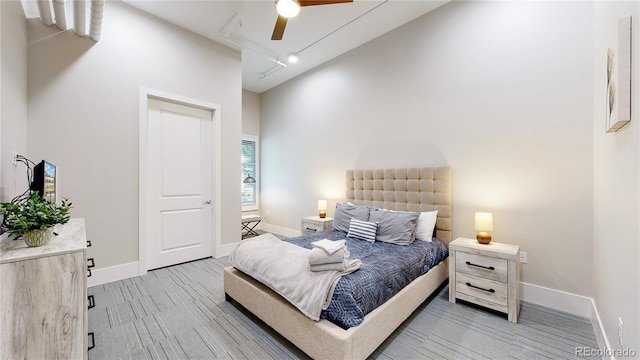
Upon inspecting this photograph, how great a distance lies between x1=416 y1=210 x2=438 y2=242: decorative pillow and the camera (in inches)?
114

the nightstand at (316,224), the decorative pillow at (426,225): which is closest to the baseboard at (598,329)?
the decorative pillow at (426,225)

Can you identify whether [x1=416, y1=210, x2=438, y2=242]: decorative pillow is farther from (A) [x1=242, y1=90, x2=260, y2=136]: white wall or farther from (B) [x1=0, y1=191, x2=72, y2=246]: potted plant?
(A) [x1=242, y1=90, x2=260, y2=136]: white wall

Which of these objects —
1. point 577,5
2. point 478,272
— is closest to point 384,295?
point 478,272

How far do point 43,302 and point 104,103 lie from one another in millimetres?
2567

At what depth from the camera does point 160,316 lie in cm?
229

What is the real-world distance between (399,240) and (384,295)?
40.1 inches

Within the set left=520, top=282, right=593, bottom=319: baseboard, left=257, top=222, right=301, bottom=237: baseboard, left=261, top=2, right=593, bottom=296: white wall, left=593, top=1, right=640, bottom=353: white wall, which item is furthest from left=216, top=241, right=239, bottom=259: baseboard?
left=593, top=1, right=640, bottom=353: white wall

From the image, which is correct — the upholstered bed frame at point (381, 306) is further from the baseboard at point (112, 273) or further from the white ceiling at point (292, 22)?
the white ceiling at point (292, 22)

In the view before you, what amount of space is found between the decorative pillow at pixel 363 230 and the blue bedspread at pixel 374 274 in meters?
0.08

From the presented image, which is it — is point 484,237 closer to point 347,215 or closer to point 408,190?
point 408,190

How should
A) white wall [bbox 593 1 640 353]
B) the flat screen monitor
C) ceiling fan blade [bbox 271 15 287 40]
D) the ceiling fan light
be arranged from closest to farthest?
white wall [bbox 593 1 640 353]
the flat screen monitor
the ceiling fan light
ceiling fan blade [bbox 271 15 287 40]

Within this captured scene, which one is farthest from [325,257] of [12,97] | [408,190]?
[12,97]

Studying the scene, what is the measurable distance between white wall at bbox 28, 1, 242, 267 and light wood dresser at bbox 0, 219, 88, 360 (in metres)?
1.67

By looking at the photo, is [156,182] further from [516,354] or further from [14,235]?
[516,354]
